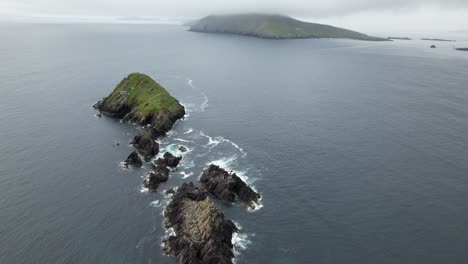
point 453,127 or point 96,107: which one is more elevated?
point 453,127

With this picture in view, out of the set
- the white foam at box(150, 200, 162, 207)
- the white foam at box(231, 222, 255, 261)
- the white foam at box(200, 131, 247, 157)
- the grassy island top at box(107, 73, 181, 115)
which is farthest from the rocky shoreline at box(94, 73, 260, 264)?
the white foam at box(200, 131, 247, 157)

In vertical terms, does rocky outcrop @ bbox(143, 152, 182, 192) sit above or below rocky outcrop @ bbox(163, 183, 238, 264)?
Result: below

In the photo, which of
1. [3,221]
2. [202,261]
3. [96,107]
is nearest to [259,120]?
[96,107]

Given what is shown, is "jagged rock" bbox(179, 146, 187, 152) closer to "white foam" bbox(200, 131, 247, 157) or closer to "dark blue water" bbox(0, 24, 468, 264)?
"dark blue water" bbox(0, 24, 468, 264)

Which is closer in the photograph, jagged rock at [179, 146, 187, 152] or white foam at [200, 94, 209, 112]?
jagged rock at [179, 146, 187, 152]

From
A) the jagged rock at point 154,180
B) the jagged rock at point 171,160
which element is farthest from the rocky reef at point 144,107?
the jagged rock at point 154,180

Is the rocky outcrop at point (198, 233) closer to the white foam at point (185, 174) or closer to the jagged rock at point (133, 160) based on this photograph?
the white foam at point (185, 174)

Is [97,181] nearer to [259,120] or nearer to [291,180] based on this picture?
[291,180]
